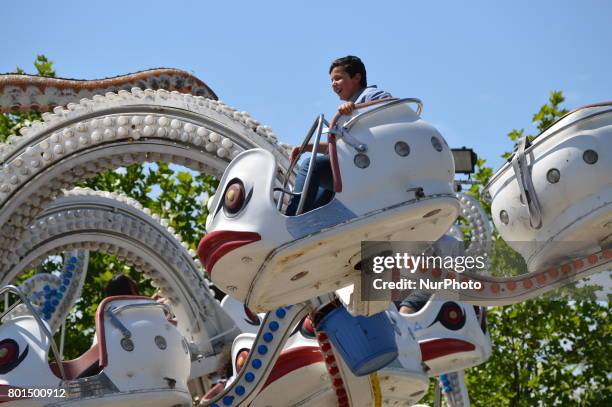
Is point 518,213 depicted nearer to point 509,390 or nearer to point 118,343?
point 118,343

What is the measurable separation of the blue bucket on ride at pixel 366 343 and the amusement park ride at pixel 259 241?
0.04 feet

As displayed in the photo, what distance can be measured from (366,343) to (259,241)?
5.64ft

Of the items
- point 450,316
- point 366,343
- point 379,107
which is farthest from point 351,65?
point 450,316

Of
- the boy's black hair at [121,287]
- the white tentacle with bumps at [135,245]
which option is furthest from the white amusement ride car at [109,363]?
the white tentacle with bumps at [135,245]

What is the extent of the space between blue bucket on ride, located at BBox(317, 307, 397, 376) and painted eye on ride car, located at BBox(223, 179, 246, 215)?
5.30ft

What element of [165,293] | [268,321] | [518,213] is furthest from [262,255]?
[165,293]

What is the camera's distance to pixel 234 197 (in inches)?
296

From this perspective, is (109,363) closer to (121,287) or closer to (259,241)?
(121,287)

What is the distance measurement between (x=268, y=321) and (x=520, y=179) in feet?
10.6

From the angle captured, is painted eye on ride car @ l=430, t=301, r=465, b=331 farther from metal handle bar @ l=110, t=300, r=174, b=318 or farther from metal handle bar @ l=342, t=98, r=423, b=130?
metal handle bar @ l=342, t=98, r=423, b=130

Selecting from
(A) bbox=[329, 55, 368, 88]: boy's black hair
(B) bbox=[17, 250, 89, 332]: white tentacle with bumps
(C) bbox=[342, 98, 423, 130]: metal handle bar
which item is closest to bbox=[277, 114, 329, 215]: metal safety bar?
(C) bbox=[342, 98, 423, 130]: metal handle bar

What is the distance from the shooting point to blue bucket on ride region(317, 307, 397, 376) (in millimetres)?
8445

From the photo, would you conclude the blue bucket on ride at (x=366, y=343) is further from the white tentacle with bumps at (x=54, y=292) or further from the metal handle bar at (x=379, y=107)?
the white tentacle with bumps at (x=54, y=292)

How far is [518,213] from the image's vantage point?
761 cm
